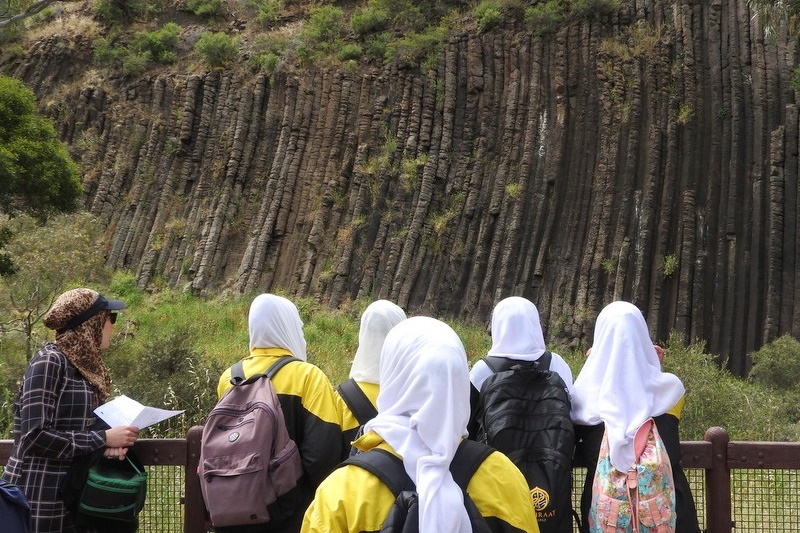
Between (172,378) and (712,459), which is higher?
(712,459)

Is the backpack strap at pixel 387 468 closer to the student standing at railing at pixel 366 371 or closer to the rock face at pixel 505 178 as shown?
the student standing at railing at pixel 366 371

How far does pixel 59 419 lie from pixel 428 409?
2.39 metres

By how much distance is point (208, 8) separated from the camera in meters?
27.6

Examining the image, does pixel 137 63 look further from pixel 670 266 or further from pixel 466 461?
pixel 466 461

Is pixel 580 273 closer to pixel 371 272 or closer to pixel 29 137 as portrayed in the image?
pixel 371 272

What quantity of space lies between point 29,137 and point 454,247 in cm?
924

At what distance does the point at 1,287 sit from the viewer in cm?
1666

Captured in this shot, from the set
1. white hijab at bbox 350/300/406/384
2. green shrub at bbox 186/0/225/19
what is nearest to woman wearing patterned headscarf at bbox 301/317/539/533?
white hijab at bbox 350/300/406/384

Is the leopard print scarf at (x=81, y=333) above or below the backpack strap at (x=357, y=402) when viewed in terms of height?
above

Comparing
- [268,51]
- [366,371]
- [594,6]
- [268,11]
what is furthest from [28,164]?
[366,371]

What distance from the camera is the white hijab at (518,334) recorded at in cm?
455

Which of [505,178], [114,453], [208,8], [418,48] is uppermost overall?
[208,8]

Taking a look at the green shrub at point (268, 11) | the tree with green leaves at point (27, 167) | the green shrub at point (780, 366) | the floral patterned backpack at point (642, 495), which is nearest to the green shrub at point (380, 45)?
the green shrub at point (268, 11)

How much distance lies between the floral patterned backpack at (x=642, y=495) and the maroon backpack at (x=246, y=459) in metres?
1.46
